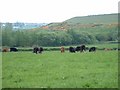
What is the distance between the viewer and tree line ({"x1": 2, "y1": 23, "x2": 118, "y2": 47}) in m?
94.0

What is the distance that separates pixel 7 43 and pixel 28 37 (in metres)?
11.9

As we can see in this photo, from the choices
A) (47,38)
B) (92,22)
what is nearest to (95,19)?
(92,22)

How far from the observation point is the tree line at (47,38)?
308ft

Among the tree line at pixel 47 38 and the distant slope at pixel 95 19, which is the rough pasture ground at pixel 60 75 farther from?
the distant slope at pixel 95 19

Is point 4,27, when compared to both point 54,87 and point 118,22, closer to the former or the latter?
point 118,22

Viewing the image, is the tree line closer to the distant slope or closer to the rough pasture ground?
the distant slope

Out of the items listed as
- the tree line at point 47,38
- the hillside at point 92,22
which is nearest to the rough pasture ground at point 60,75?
the tree line at point 47,38

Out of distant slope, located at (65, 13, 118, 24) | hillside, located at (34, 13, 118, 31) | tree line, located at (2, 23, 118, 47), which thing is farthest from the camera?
distant slope, located at (65, 13, 118, 24)

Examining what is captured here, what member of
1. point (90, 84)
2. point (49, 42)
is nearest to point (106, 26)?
point (49, 42)

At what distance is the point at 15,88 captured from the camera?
484 inches

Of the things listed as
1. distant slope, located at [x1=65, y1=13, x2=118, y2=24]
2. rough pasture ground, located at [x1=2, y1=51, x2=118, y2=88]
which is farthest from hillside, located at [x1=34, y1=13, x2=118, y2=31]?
rough pasture ground, located at [x1=2, y1=51, x2=118, y2=88]

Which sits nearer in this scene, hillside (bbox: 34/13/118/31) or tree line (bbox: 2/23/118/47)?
tree line (bbox: 2/23/118/47)

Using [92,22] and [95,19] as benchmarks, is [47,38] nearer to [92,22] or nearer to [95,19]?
[92,22]

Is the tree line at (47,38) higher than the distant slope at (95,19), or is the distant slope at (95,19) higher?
the distant slope at (95,19)
